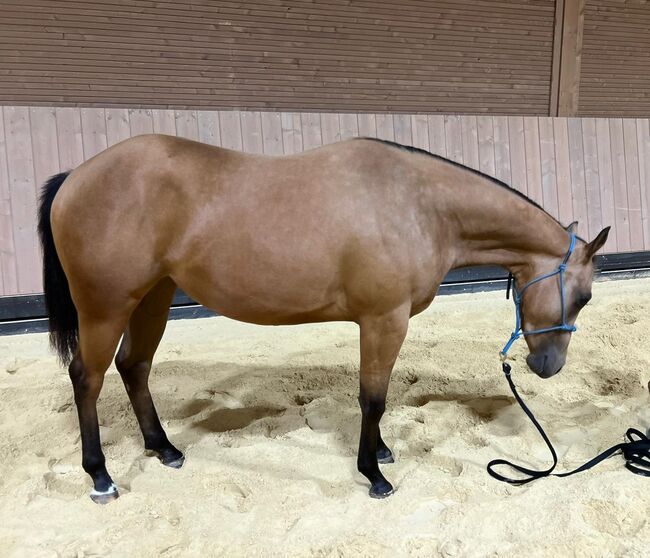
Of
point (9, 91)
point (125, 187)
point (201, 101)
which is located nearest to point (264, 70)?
A: point (201, 101)

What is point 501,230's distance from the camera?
2039 mm

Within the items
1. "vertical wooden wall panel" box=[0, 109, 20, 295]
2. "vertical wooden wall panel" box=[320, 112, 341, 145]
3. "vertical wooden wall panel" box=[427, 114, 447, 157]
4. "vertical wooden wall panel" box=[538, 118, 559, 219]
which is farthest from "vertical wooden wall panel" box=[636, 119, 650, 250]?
"vertical wooden wall panel" box=[0, 109, 20, 295]

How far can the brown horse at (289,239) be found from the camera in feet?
6.12

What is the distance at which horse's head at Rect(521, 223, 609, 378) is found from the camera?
2020 millimetres

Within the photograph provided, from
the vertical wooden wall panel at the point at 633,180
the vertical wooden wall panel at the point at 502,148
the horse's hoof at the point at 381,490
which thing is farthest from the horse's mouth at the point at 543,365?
the vertical wooden wall panel at the point at 633,180

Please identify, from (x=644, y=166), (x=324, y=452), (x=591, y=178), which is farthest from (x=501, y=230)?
(x=644, y=166)

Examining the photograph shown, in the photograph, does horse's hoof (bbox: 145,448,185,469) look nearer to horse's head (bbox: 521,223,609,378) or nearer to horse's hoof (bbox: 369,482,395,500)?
horse's hoof (bbox: 369,482,395,500)

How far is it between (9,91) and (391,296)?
4.90 metres

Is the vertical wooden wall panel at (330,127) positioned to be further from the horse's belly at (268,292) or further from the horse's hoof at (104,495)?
the horse's hoof at (104,495)

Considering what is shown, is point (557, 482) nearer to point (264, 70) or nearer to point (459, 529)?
point (459, 529)

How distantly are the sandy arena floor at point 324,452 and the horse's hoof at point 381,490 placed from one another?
0.10ft

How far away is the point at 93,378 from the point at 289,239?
0.94m

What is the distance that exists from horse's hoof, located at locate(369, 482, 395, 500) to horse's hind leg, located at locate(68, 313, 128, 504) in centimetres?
95

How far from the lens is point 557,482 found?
6.06 ft
